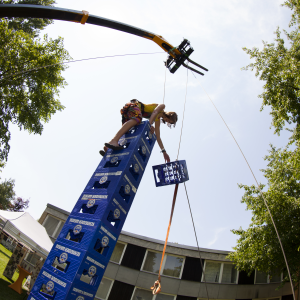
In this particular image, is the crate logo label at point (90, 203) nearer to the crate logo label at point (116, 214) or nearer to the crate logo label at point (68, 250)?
the crate logo label at point (116, 214)

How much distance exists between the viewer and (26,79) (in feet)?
45.3

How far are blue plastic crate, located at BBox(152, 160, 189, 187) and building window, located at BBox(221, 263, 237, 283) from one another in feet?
46.9

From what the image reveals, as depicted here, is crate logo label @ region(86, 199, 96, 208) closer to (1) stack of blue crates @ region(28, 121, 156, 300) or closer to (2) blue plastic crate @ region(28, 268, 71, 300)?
(1) stack of blue crates @ region(28, 121, 156, 300)

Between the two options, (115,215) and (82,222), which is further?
(115,215)

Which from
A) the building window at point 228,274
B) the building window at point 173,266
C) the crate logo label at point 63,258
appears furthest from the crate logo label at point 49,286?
the building window at point 228,274

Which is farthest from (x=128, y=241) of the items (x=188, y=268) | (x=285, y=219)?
(x=285, y=219)

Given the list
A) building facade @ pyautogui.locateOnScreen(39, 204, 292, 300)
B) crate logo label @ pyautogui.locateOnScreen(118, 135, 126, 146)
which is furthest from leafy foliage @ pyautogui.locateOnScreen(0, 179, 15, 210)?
crate logo label @ pyautogui.locateOnScreen(118, 135, 126, 146)

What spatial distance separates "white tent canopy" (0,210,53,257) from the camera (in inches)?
417

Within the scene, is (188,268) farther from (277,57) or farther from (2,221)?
(277,57)

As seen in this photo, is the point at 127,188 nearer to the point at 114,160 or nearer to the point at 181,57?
the point at 114,160

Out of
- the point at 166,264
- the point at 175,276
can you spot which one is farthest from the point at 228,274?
the point at 166,264

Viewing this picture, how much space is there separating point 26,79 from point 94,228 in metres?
13.7

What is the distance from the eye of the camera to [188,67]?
6.97 meters

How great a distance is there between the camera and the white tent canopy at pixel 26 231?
417 inches
